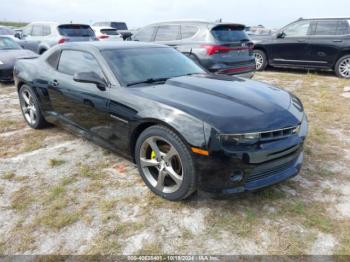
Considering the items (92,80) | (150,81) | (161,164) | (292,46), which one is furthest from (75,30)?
(161,164)

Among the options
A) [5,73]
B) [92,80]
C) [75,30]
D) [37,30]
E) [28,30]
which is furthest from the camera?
[28,30]

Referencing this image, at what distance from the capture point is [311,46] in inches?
363

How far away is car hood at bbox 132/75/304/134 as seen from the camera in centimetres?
255

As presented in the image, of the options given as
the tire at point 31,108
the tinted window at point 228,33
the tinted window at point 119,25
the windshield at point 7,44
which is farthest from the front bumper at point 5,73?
the tinted window at point 119,25

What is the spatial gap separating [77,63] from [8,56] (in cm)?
540

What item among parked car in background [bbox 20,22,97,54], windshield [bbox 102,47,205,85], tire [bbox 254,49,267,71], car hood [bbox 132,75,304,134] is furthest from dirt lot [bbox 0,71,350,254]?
parked car in background [bbox 20,22,97,54]

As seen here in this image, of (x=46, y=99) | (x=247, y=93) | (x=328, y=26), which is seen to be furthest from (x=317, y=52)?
(x=46, y=99)

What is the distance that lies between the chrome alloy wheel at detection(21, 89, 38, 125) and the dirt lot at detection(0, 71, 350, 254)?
2.75 feet

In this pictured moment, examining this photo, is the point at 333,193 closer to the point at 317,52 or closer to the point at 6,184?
the point at 6,184

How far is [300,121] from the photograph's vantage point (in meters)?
2.92

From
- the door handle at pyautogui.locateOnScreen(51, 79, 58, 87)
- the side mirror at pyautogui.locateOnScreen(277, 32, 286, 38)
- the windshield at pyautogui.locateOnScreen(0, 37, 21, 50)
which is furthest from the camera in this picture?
the side mirror at pyautogui.locateOnScreen(277, 32, 286, 38)

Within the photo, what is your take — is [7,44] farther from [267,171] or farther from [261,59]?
[267,171]

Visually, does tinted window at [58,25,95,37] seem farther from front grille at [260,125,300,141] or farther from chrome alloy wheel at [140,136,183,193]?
front grille at [260,125,300,141]

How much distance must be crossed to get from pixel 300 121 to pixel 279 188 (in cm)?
72
